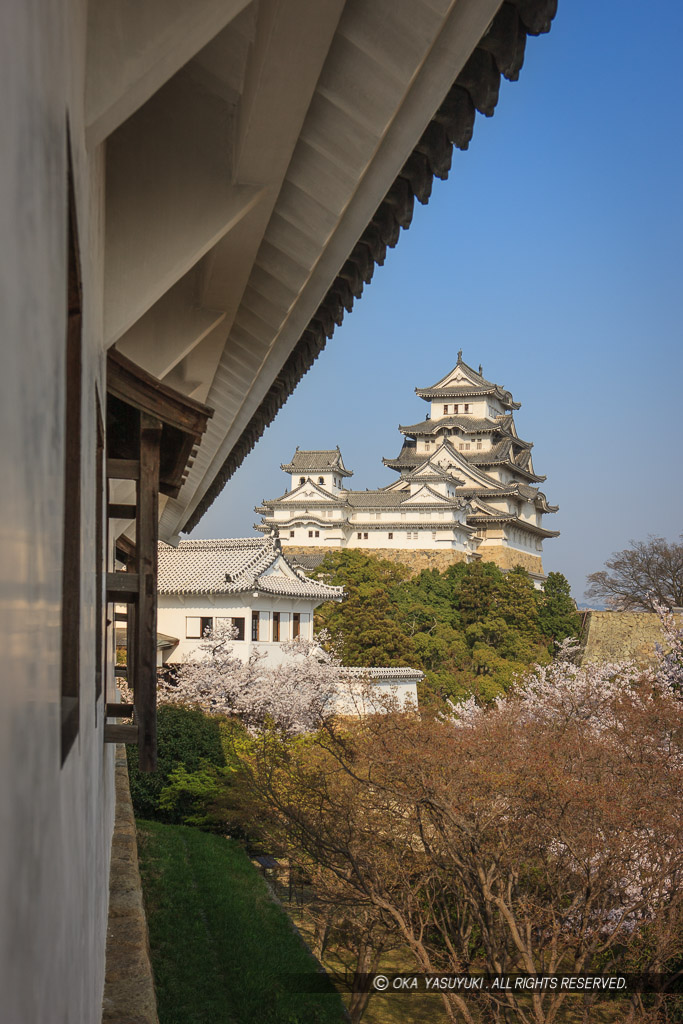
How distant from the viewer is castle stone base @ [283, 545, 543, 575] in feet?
144

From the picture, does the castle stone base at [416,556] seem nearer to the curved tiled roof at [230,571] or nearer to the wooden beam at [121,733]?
the curved tiled roof at [230,571]

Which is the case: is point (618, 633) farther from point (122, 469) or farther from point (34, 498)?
point (34, 498)

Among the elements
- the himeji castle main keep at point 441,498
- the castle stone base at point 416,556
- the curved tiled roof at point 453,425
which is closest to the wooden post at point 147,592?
the castle stone base at point 416,556

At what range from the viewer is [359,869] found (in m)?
9.61

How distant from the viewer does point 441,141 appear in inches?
89.5

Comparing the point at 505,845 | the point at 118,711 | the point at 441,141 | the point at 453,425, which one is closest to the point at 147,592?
the point at 118,711

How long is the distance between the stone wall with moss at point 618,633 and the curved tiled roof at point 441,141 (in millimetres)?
31388

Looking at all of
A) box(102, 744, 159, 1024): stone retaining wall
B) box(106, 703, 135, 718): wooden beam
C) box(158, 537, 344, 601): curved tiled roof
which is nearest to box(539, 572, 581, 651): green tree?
box(158, 537, 344, 601): curved tiled roof

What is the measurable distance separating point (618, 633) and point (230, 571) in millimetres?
16142

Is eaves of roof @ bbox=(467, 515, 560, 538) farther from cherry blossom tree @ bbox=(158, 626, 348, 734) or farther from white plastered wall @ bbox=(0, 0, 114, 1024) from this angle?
white plastered wall @ bbox=(0, 0, 114, 1024)

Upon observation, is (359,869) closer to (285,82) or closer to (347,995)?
(347,995)

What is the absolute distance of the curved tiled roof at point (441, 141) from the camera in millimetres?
1907

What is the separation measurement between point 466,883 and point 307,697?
40.0 feet

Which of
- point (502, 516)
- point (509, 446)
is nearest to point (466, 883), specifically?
point (502, 516)
